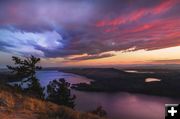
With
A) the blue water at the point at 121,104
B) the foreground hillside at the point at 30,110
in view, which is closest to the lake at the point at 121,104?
the blue water at the point at 121,104

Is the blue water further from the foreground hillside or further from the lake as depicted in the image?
the foreground hillside

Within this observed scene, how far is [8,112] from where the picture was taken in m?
12.5

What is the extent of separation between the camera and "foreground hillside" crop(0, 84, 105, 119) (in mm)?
12203

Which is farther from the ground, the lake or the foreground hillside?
the foreground hillside

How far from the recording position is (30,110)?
43.0 feet

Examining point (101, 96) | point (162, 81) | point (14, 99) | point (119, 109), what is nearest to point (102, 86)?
point (101, 96)

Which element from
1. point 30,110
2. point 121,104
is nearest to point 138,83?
point 121,104

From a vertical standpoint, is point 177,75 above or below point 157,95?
above

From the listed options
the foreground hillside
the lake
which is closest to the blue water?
the lake

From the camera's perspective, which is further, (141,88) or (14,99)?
(141,88)

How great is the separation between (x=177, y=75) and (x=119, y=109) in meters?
58.1

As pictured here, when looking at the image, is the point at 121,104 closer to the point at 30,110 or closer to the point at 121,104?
the point at 121,104

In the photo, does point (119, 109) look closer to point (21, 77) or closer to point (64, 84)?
point (64, 84)

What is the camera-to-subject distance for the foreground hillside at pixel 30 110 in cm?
1220
